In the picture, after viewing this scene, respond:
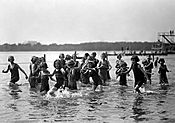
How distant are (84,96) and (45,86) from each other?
177 cm

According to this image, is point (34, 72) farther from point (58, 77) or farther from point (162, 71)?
point (162, 71)

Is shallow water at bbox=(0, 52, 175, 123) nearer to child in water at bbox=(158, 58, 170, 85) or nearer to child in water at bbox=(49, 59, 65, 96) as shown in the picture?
child in water at bbox=(49, 59, 65, 96)

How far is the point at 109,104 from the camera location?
11953mm

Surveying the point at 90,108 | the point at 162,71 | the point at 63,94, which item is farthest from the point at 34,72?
the point at 162,71

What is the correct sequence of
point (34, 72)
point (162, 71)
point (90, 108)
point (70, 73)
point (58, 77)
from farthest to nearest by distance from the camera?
point (162, 71)
point (34, 72)
point (70, 73)
point (58, 77)
point (90, 108)

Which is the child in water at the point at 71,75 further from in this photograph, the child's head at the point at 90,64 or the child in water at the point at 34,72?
the child in water at the point at 34,72

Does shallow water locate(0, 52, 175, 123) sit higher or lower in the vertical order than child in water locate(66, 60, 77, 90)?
lower

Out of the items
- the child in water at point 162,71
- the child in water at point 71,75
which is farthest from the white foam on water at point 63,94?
the child in water at point 162,71

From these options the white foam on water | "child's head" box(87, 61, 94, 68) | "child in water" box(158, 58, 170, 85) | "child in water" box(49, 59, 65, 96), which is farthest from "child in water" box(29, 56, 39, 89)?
"child in water" box(158, 58, 170, 85)

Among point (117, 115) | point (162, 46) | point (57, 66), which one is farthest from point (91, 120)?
point (162, 46)

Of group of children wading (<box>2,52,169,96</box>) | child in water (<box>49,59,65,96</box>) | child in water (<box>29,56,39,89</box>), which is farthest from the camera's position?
child in water (<box>29,56,39,89</box>)

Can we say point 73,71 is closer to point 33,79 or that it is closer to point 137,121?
point 33,79

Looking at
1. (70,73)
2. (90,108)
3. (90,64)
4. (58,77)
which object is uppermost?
(90,64)

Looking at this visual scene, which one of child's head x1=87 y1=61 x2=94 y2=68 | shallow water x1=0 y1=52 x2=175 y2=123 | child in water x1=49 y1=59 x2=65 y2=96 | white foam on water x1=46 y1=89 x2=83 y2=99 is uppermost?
child's head x1=87 y1=61 x2=94 y2=68
